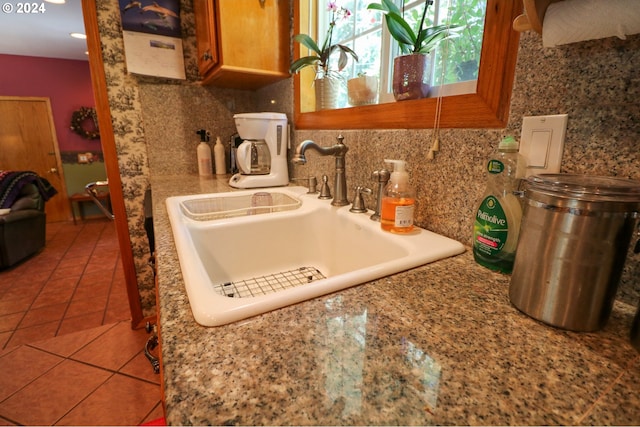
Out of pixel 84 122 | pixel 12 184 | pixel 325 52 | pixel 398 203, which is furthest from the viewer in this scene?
pixel 84 122

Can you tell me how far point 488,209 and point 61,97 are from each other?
20.1ft

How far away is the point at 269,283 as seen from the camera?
2.83ft

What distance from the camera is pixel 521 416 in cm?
27

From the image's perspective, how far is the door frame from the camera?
1452 millimetres

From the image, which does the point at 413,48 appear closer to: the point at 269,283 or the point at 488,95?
the point at 488,95

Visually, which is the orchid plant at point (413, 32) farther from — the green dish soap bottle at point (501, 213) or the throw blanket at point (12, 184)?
the throw blanket at point (12, 184)

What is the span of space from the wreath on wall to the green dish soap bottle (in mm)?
5713

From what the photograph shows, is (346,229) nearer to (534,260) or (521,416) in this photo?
(534,260)

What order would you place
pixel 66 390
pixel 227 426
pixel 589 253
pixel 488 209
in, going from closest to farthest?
pixel 227 426
pixel 589 253
pixel 488 209
pixel 66 390

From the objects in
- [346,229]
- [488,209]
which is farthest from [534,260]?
[346,229]

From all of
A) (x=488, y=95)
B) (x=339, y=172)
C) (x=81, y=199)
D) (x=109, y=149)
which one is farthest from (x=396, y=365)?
(x=81, y=199)

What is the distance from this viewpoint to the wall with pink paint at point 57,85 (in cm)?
434

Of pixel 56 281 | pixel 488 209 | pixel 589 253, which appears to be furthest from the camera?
pixel 56 281

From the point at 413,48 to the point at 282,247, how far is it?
688mm
